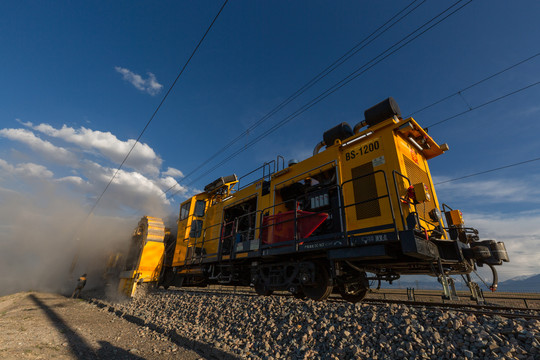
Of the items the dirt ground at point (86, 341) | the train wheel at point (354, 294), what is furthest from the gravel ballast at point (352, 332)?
the train wheel at point (354, 294)

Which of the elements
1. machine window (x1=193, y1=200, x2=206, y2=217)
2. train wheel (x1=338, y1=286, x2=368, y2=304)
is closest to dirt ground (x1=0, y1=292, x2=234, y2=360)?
train wheel (x1=338, y1=286, x2=368, y2=304)

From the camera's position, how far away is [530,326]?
297 cm

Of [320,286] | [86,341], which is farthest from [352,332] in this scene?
[86,341]

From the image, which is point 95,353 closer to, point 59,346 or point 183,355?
point 59,346

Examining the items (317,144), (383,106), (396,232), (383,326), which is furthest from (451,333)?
(317,144)

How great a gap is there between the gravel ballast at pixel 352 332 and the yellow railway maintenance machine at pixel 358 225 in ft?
2.60

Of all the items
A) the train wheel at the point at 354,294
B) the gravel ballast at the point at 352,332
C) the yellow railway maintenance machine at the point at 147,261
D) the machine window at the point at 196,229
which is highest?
the machine window at the point at 196,229

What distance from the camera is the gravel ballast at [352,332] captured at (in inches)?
113

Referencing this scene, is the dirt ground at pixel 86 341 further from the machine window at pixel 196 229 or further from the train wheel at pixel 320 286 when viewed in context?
the machine window at pixel 196 229

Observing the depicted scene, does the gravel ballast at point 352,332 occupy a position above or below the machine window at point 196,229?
below

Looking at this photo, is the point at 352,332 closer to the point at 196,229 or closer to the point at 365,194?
the point at 365,194

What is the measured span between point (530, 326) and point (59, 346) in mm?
7712

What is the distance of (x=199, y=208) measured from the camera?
36.0ft

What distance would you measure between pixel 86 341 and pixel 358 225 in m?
6.40
